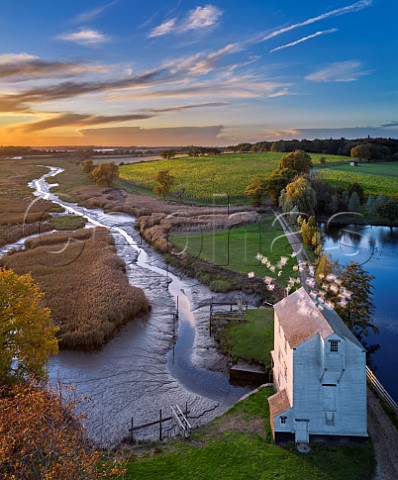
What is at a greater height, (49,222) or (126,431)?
(49,222)

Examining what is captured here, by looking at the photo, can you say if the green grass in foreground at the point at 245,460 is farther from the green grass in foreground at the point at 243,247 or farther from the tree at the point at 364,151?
the tree at the point at 364,151

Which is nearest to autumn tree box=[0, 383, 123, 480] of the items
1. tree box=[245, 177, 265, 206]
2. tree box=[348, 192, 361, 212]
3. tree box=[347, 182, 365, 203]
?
tree box=[245, 177, 265, 206]

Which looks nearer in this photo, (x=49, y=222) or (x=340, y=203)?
(x=49, y=222)

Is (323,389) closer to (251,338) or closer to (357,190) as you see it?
(251,338)

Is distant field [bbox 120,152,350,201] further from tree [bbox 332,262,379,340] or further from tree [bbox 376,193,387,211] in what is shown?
tree [bbox 332,262,379,340]

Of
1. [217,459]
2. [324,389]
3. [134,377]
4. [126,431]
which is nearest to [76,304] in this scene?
[134,377]

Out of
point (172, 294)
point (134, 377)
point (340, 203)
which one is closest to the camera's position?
point (134, 377)

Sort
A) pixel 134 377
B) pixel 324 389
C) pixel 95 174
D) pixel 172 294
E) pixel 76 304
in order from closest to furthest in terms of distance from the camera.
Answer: pixel 324 389
pixel 134 377
pixel 76 304
pixel 172 294
pixel 95 174

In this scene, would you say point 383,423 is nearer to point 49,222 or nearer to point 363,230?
point 363,230
